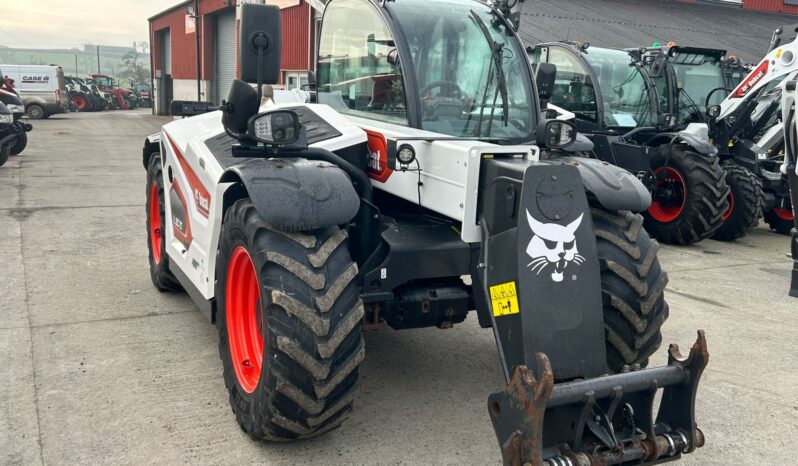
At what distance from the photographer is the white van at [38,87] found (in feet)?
90.5

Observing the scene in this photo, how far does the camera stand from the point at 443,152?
3.42 meters

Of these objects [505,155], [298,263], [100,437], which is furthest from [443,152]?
[100,437]

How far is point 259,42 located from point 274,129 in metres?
0.47

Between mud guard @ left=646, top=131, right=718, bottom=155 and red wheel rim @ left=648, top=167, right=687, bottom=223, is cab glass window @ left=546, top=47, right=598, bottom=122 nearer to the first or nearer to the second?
mud guard @ left=646, top=131, right=718, bottom=155

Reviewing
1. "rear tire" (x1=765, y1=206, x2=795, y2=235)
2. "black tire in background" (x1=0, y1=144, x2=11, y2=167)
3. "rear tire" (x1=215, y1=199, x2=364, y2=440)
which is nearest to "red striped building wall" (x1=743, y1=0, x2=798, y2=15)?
"rear tire" (x1=765, y1=206, x2=795, y2=235)

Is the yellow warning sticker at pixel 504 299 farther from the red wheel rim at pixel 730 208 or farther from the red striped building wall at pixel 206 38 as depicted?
the red striped building wall at pixel 206 38

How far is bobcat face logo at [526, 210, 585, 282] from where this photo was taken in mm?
2947

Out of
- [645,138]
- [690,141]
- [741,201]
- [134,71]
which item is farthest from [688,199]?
[134,71]

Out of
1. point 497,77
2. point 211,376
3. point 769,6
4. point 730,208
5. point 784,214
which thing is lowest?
point 211,376

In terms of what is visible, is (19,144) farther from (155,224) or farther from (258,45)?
(258,45)

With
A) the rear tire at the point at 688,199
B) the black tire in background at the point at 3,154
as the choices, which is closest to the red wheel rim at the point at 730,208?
the rear tire at the point at 688,199

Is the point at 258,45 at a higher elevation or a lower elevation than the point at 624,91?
higher

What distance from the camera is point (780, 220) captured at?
10.2m

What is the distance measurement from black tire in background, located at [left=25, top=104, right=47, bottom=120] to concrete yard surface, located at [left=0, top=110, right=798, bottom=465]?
22.8 m
